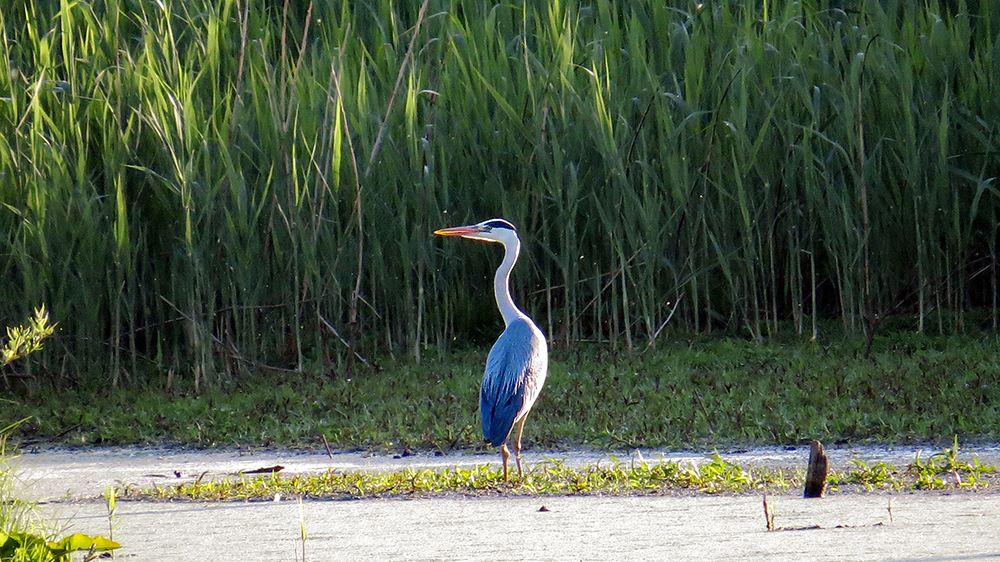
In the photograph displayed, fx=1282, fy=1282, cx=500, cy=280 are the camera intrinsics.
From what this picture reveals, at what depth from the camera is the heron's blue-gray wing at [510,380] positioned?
16.7ft

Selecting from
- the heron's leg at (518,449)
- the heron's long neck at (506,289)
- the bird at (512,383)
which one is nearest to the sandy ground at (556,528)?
the heron's leg at (518,449)

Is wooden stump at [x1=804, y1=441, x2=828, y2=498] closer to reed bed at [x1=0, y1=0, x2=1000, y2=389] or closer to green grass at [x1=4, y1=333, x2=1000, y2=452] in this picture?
green grass at [x1=4, y1=333, x2=1000, y2=452]

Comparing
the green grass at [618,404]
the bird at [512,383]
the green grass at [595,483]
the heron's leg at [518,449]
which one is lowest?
the green grass at [618,404]

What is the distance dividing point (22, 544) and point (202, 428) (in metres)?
3.33

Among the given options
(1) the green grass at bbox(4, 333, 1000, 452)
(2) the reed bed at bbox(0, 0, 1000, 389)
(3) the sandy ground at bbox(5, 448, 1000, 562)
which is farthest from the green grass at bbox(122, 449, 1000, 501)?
(2) the reed bed at bbox(0, 0, 1000, 389)

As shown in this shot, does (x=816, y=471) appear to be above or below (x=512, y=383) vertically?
below

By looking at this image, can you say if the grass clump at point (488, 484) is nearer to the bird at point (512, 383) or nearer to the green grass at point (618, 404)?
the bird at point (512, 383)

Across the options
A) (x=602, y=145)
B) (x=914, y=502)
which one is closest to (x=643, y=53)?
(x=602, y=145)

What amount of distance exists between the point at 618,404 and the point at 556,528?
249 centimetres

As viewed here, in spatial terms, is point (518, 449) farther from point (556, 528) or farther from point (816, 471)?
point (816, 471)

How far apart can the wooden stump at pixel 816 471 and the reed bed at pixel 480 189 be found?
3.22 metres

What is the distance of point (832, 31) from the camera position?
30.3ft

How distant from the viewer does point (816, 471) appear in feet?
14.6

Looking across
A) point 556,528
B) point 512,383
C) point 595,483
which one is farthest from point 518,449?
point 556,528
